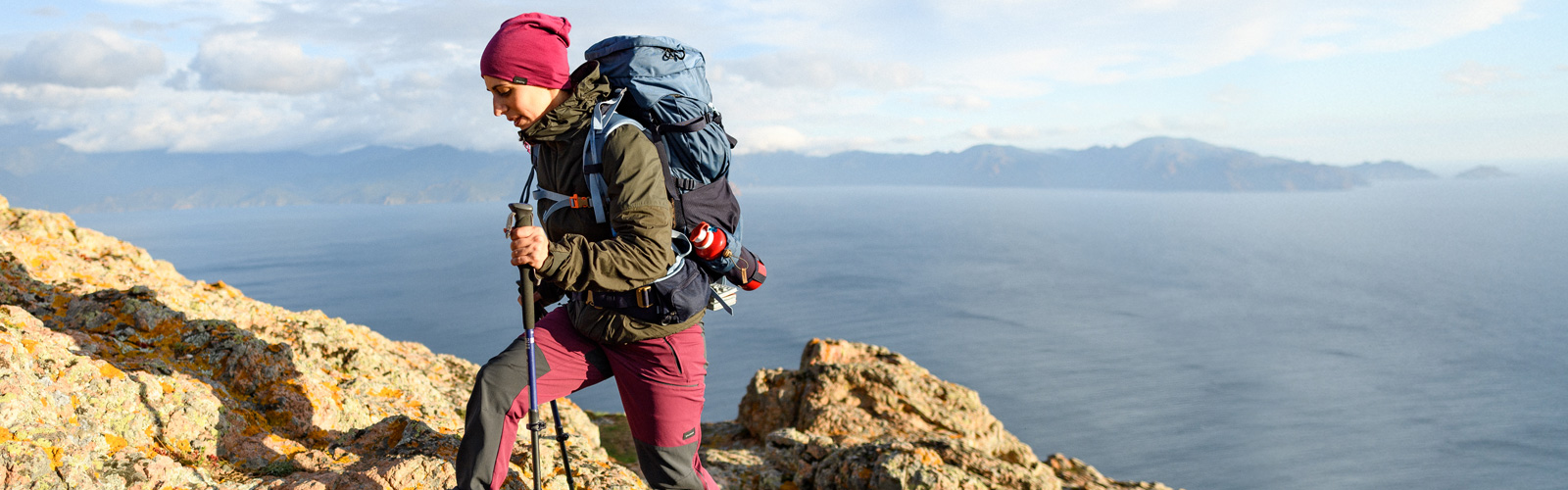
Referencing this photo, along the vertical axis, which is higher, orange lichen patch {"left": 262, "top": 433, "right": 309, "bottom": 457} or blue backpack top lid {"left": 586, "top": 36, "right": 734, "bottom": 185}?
blue backpack top lid {"left": 586, "top": 36, "right": 734, "bottom": 185}

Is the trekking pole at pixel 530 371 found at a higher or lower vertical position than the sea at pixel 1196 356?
higher

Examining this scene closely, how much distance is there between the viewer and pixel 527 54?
3.62 metres

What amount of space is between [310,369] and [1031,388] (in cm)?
13010

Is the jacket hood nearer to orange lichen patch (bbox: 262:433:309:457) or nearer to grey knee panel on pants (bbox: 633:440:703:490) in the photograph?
grey knee panel on pants (bbox: 633:440:703:490)

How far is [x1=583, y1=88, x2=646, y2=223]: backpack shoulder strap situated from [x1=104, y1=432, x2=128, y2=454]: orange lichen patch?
331 cm

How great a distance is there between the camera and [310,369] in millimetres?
6543

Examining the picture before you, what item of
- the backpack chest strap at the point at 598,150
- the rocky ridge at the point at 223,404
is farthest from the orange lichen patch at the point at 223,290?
the backpack chest strap at the point at 598,150

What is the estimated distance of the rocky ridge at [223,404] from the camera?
444 cm

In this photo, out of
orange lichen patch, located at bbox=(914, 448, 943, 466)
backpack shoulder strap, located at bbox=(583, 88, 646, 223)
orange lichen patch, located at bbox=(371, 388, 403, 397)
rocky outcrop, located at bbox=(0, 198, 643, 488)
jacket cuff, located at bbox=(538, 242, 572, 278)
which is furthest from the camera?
orange lichen patch, located at bbox=(914, 448, 943, 466)

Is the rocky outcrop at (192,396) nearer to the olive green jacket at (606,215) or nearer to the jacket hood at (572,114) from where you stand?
the olive green jacket at (606,215)

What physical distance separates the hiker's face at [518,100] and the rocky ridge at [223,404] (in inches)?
91.4

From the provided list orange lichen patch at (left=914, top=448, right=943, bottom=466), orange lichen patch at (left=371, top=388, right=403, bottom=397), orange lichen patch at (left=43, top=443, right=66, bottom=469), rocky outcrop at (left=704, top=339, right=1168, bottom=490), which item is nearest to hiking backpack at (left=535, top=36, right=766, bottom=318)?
orange lichen patch at (left=43, top=443, right=66, bottom=469)

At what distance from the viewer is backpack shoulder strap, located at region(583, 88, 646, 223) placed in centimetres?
351

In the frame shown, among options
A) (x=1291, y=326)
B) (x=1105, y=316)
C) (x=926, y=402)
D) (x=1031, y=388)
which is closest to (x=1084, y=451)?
(x=1031, y=388)
